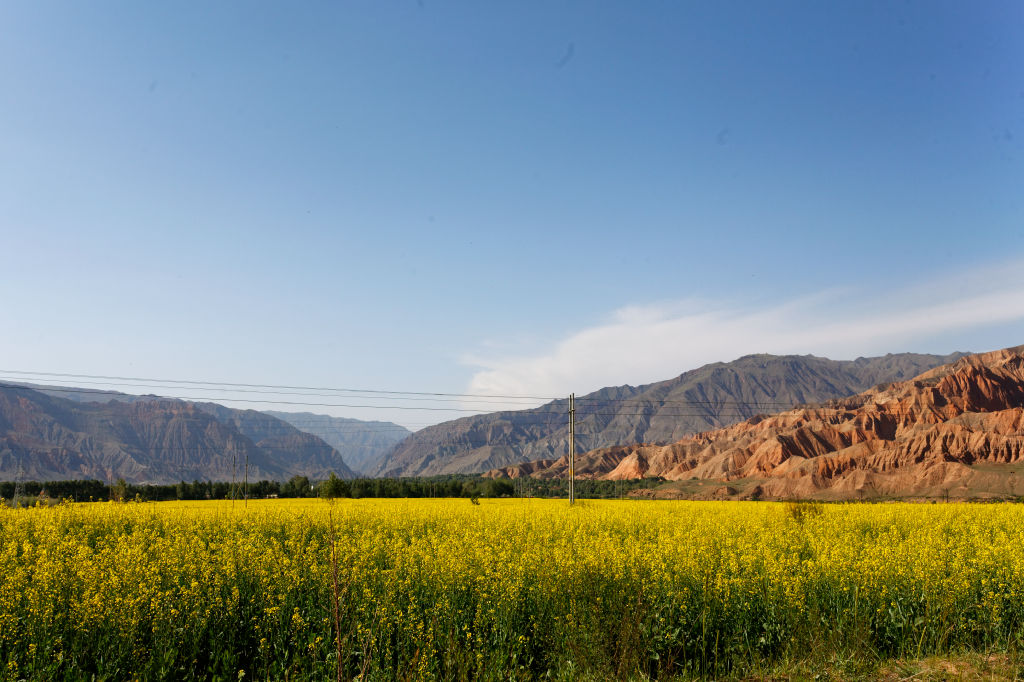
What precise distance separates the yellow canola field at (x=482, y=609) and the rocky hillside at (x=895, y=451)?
106 m

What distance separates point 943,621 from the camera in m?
9.03

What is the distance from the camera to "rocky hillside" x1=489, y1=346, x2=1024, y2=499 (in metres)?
110

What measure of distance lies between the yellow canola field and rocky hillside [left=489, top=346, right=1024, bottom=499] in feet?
348

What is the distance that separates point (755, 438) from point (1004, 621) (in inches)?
7636

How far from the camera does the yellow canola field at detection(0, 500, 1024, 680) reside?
7.70 metres

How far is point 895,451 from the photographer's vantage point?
5103 inches

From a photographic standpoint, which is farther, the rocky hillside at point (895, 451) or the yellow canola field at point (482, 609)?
the rocky hillside at point (895, 451)

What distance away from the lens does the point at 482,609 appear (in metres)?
8.94

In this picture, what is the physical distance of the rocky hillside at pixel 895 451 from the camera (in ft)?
362

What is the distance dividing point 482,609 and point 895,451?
147m

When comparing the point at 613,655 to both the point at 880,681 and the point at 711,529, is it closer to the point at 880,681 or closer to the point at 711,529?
the point at 880,681

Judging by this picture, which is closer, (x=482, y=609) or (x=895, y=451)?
(x=482, y=609)

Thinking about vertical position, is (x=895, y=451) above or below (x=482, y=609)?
below

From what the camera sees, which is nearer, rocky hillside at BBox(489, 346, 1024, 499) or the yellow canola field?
the yellow canola field
